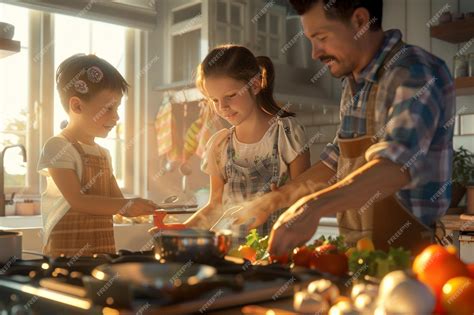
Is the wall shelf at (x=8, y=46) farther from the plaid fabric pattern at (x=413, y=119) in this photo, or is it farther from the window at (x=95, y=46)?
the plaid fabric pattern at (x=413, y=119)

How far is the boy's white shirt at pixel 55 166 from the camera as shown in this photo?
73.3 inches

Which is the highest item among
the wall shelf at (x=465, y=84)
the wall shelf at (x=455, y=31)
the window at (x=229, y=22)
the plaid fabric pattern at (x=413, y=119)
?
the window at (x=229, y=22)

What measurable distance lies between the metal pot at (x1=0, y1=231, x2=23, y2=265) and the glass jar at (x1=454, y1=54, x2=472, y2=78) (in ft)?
9.62

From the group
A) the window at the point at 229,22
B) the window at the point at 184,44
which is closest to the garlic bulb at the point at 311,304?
the window at the point at 229,22

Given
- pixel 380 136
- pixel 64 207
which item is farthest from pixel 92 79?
pixel 380 136

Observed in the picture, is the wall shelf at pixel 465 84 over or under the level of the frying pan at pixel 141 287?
over

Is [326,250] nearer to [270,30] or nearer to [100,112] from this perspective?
[100,112]

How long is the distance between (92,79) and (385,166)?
1128 mm

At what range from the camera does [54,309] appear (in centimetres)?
83

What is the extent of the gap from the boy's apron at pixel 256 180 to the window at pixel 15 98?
6.22ft

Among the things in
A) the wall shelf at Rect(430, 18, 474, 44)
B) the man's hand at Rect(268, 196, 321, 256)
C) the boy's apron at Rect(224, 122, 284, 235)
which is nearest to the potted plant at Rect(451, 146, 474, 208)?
the wall shelf at Rect(430, 18, 474, 44)

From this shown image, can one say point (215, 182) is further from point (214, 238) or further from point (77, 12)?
point (77, 12)

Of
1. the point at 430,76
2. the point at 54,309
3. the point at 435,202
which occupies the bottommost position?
the point at 54,309

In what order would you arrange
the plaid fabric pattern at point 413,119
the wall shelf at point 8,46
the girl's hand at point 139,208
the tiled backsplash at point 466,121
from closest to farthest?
the plaid fabric pattern at point 413,119 → the girl's hand at point 139,208 → the wall shelf at point 8,46 → the tiled backsplash at point 466,121
